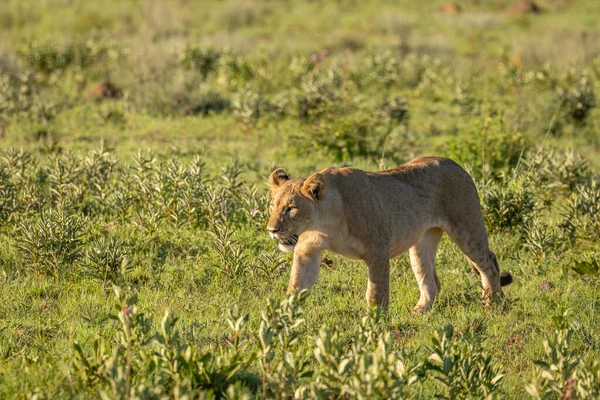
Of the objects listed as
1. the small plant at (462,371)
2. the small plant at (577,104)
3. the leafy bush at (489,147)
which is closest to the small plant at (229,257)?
the small plant at (462,371)

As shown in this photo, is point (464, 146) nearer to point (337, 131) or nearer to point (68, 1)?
point (337, 131)

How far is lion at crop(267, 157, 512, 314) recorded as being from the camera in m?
6.42

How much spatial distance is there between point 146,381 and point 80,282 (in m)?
3.23

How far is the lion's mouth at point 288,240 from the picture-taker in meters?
6.38

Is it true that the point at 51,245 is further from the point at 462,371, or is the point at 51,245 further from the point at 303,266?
the point at 462,371

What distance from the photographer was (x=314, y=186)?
632cm

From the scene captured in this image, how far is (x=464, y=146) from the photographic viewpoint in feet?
41.9

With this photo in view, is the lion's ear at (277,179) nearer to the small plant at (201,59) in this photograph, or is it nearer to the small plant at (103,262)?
the small plant at (103,262)

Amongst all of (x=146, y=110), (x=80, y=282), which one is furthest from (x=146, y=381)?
(x=146, y=110)

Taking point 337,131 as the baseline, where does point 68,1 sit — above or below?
below

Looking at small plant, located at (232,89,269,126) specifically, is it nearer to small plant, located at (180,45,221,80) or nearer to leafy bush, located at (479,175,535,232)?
small plant, located at (180,45,221,80)

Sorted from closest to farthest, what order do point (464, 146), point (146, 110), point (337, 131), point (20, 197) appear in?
1. point (20, 197)
2. point (464, 146)
3. point (337, 131)
4. point (146, 110)

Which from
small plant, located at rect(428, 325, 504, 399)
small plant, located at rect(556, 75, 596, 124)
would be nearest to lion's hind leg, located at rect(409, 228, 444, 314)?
small plant, located at rect(428, 325, 504, 399)

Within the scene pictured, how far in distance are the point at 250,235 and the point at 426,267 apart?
2332 mm
